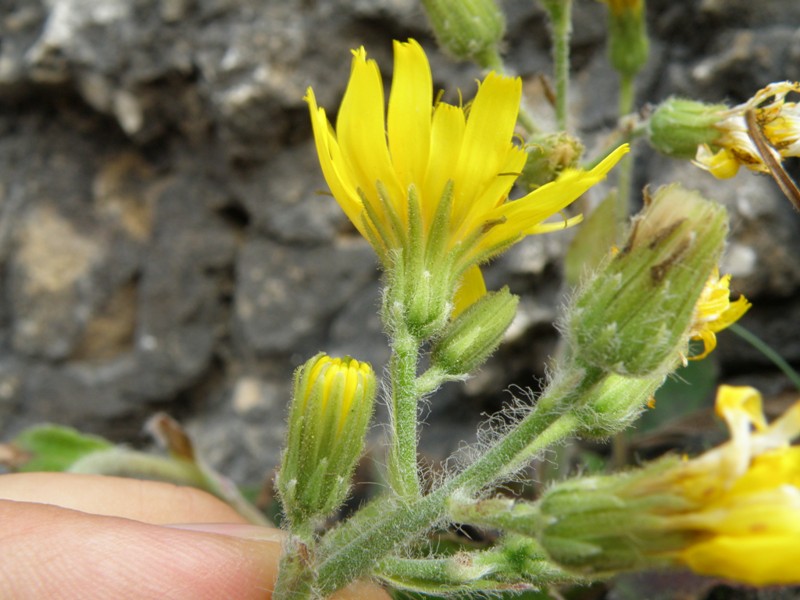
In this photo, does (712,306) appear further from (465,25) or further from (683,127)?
(465,25)

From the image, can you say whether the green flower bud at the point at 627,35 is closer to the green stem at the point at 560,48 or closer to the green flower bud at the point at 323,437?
the green stem at the point at 560,48

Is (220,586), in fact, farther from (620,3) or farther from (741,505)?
(620,3)

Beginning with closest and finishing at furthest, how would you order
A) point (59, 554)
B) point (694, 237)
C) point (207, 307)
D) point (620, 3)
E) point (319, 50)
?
point (694, 237), point (59, 554), point (620, 3), point (319, 50), point (207, 307)

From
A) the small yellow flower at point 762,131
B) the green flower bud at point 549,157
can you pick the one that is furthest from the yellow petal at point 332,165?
the small yellow flower at point 762,131

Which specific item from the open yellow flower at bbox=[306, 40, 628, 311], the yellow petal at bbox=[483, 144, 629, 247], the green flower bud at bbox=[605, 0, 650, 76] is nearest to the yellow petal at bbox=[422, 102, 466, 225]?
the open yellow flower at bbox=[306, 40, 628, 311]

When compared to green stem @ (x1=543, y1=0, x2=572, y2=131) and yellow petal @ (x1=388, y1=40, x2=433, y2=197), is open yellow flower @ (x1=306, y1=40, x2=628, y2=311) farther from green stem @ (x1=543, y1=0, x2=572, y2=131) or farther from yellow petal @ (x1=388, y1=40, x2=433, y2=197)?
green stem @ (x1=543, y1=0, x2=572, y2=131)

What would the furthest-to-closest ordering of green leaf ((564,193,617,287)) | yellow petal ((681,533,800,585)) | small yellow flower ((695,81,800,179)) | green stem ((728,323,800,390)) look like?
green stem ((728,323,800,390)) < green leaf ((564,193,617,287)) < small yellow flower ((695,81,800,179)) < yellow petal ((681,533,800,585))

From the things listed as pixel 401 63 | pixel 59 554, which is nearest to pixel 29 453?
pixel 59 554
